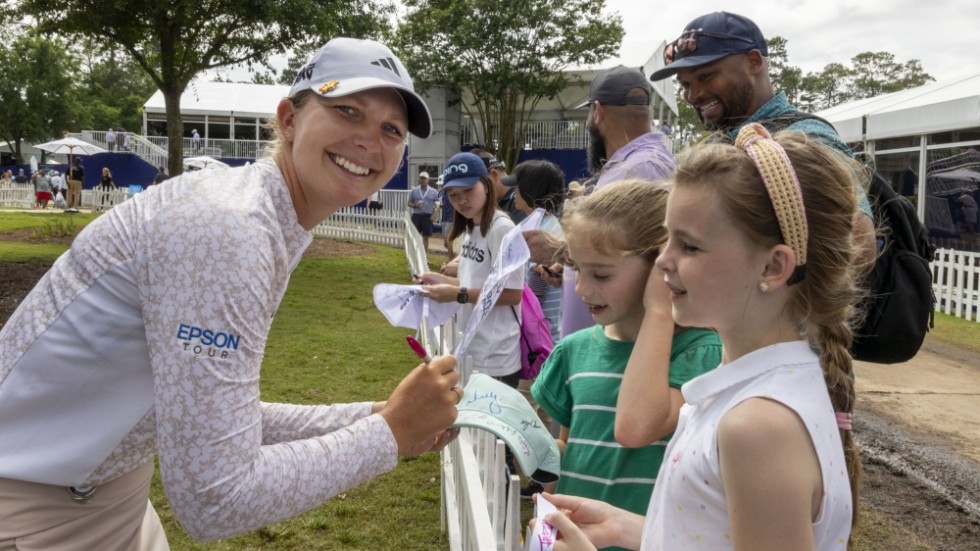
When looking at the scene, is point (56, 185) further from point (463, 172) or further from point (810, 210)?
point (810, 210)

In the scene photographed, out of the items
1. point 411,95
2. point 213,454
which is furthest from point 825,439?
point 411,95

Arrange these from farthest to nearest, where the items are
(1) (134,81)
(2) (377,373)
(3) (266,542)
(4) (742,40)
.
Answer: (1) (134,81) → (2) (377,373) → (3) (266,542) → (4) (742,40)

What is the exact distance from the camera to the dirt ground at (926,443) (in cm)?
427

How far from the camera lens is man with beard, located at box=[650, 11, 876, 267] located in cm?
293

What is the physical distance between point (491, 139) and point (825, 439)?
33054mm

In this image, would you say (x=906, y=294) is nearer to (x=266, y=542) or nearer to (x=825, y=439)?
(x=825, y=439)

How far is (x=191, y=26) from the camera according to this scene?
15.1 m

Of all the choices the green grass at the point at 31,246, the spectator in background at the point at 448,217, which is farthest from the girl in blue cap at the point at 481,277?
the green grass at the point at 31,246

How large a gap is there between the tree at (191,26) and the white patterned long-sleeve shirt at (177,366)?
44.7 feet

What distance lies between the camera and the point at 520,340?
14.6 ft

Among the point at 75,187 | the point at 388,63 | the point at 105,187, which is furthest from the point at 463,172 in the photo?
the point at 75,187

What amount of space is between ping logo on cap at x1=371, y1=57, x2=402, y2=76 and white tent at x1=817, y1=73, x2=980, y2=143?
40.0ft

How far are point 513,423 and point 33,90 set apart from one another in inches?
2350

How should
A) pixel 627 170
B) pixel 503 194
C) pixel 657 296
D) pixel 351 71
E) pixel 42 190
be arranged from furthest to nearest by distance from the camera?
1. pixel 42 190
2. pixel 503 194
3. pixel 627 170
4. pixel 657 296
5. pixel 351 71
